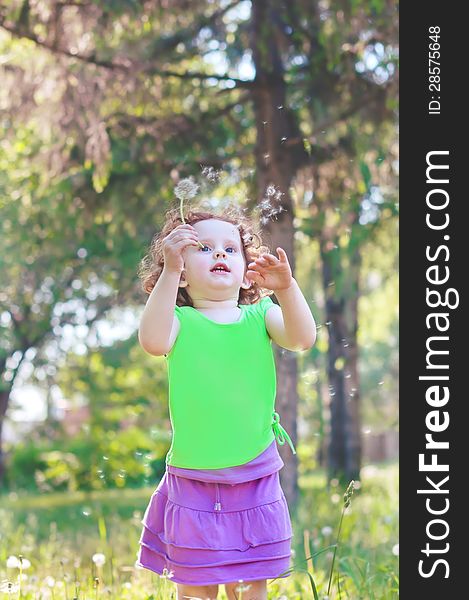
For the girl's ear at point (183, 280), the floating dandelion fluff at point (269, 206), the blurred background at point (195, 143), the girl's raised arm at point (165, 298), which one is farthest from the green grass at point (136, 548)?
the floating dandelion fluff at point (269, 206)

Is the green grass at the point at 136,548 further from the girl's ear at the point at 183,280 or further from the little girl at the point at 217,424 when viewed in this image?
the girl's ear at the point at 183,280

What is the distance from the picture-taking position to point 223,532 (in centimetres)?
277

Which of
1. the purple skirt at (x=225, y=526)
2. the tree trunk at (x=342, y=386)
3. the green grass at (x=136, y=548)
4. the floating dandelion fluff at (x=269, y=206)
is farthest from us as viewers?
the tree trunk at (x=342, y=386)

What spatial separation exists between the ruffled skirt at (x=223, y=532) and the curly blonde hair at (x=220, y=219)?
64cm

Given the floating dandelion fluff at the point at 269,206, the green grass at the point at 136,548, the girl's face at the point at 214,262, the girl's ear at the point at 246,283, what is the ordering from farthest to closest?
1. the green grass at the point at 136,548
2. the floating dandelion fluff at the point at 269,206
3. the girl's ear at the point at 246,283
4. the girl's face at the point at 214,262

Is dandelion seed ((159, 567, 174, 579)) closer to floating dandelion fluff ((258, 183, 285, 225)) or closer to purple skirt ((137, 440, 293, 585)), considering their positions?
purple skirt ((137, 440, 293, 585))

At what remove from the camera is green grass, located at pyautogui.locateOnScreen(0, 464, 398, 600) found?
12.1 feet

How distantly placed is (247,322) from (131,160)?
443 cm

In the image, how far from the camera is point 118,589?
151 inches

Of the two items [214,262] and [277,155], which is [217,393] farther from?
[277,155]

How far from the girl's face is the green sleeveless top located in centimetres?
10

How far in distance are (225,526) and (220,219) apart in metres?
0.98

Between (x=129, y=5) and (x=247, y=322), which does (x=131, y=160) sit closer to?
(x=129, y=5)

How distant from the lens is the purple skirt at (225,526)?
2752 millimetres
